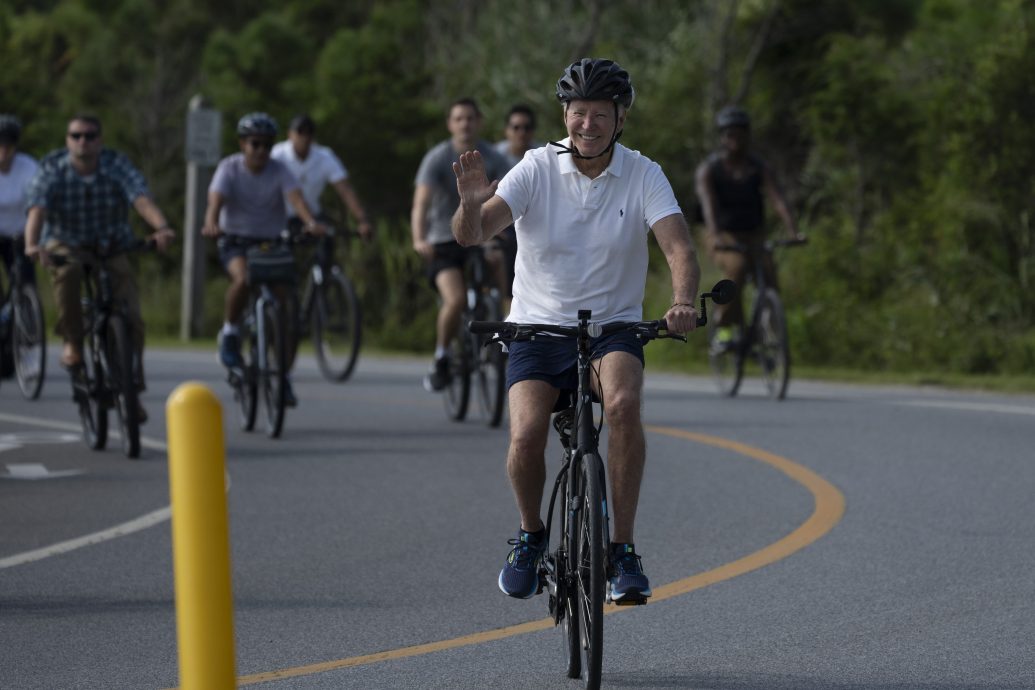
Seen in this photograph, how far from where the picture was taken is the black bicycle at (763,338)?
568 inches

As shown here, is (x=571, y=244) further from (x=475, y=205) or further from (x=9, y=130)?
(x=9, y=130)

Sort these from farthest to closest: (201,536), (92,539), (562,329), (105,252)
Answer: (105,252)
(92,539)
(562,329)
(201,536)

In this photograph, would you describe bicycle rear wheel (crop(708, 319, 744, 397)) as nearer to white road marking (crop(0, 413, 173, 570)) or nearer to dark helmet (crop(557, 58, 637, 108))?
white road marking (crop(0, 413, 173, 570))

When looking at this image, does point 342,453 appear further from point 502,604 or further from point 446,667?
point 446,667

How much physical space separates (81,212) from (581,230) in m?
6.33

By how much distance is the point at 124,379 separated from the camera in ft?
36.3

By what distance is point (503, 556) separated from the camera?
8.21 metres

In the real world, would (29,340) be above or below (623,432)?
below

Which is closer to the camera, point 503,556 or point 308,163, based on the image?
point 503,556

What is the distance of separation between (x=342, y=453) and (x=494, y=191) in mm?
5951

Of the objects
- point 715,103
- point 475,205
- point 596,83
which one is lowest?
point 475,205

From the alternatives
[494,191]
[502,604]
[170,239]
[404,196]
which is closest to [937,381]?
[170,239]

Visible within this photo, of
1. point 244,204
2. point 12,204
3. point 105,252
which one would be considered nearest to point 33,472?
point 105,252

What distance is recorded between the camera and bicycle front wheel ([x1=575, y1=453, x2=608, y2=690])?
5.40 meters
